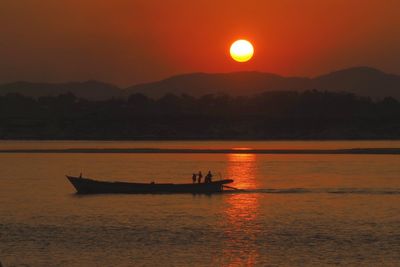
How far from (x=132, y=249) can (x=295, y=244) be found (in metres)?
9.66

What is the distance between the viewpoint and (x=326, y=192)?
273ft

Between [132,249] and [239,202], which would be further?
[239,202]

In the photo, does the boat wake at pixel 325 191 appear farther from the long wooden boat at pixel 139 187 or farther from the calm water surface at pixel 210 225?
the long wooden boat at pixel 139 187

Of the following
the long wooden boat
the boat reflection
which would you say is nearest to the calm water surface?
the boat reflection

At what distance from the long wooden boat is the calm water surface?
758mm

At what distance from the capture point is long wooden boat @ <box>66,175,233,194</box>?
250ft

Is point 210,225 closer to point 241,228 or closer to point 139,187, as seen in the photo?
point 241,228

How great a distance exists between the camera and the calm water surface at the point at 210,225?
4297cm

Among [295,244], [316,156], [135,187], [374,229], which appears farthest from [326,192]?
[316,156]

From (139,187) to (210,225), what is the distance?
20.4 m

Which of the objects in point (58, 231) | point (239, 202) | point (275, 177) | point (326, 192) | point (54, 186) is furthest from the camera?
point (275, 177)

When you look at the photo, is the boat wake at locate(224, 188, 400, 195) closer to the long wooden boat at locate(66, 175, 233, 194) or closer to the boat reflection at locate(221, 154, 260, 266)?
the boat reflection at locate(221, 154, 260, 266)

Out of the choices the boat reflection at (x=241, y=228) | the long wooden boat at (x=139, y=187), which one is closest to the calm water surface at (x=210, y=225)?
the boat reflection at (x=241, y=228)

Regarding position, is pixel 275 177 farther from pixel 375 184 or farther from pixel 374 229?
pixel 374 229
